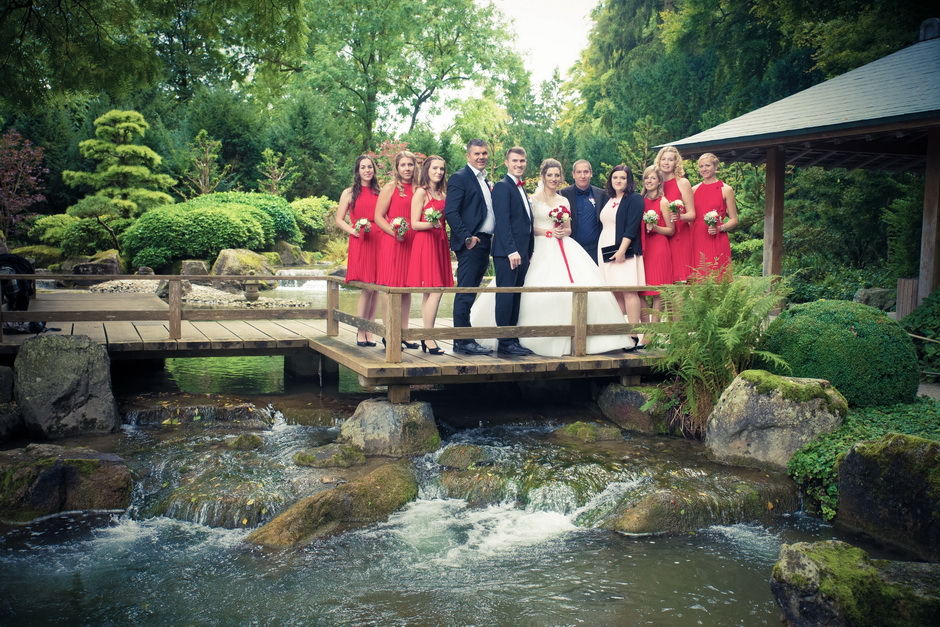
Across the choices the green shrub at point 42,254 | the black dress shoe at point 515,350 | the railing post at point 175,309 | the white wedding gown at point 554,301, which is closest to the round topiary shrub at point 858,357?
the white wedding gown at point 554,301

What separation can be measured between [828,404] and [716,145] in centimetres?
552

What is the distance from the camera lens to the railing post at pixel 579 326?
27.0 ft

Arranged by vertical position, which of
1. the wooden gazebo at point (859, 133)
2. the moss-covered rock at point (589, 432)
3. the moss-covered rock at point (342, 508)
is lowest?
the moss-covered rock at point (342, 508)

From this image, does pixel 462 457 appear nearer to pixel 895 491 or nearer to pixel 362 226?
pixel 362 226

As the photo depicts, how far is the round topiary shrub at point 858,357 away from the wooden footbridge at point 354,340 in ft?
4.84

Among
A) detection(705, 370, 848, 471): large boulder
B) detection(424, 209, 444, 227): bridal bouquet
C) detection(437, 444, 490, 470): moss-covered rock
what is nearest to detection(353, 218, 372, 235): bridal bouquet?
detection(424, 209, 444, 227): bridal bouquet

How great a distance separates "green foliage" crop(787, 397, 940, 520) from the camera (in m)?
6.47

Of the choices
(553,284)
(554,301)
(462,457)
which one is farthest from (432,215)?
(462,457)

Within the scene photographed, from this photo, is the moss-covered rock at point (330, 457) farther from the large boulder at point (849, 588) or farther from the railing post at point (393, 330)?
the large boulder at point (849, 588)

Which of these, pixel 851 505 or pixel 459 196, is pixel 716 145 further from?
pixel 851 505

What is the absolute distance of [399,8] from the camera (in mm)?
36312

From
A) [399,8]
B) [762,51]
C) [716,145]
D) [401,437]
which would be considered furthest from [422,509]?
[399,8]

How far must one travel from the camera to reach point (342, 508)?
6250 mm

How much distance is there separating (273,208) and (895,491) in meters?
21.4
